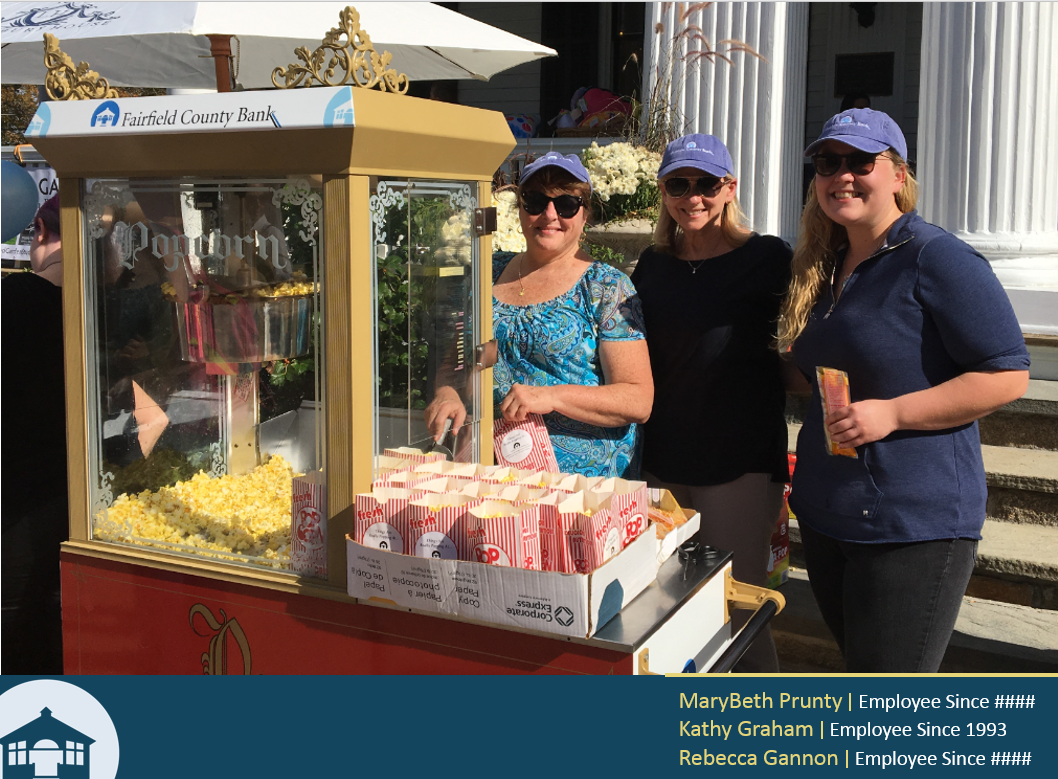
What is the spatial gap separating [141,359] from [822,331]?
1669mm

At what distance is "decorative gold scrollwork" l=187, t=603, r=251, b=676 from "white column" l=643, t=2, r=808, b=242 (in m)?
4.58

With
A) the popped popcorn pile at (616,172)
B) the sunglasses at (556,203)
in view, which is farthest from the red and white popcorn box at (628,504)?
the popped popcorn pile at (616,172)

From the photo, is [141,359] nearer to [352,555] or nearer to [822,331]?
[352,555]

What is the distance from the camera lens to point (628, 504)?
1.99 meters

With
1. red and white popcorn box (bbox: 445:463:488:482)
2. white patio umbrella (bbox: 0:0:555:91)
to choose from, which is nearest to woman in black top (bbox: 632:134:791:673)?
red and white popcorn box (bbox: 445:463:488:482)

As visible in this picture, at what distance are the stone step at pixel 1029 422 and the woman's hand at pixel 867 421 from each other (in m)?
2.55

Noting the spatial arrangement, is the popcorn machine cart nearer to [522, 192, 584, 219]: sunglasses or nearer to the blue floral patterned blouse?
the blue floral patterned blouse

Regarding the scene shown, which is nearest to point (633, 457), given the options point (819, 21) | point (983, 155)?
point (983, 155)

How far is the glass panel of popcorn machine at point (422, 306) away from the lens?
2.12m

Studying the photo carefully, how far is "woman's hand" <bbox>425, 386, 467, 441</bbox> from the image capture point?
2377 millimetres

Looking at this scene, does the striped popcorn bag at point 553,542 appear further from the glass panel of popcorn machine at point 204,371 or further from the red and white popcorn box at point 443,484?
the glass panel of popcorn machine at point 204,371

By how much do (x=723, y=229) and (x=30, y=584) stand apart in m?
2.50

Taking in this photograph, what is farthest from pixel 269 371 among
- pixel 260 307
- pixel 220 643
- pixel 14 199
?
pixel 14 199

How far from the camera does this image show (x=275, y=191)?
80.4 inches
